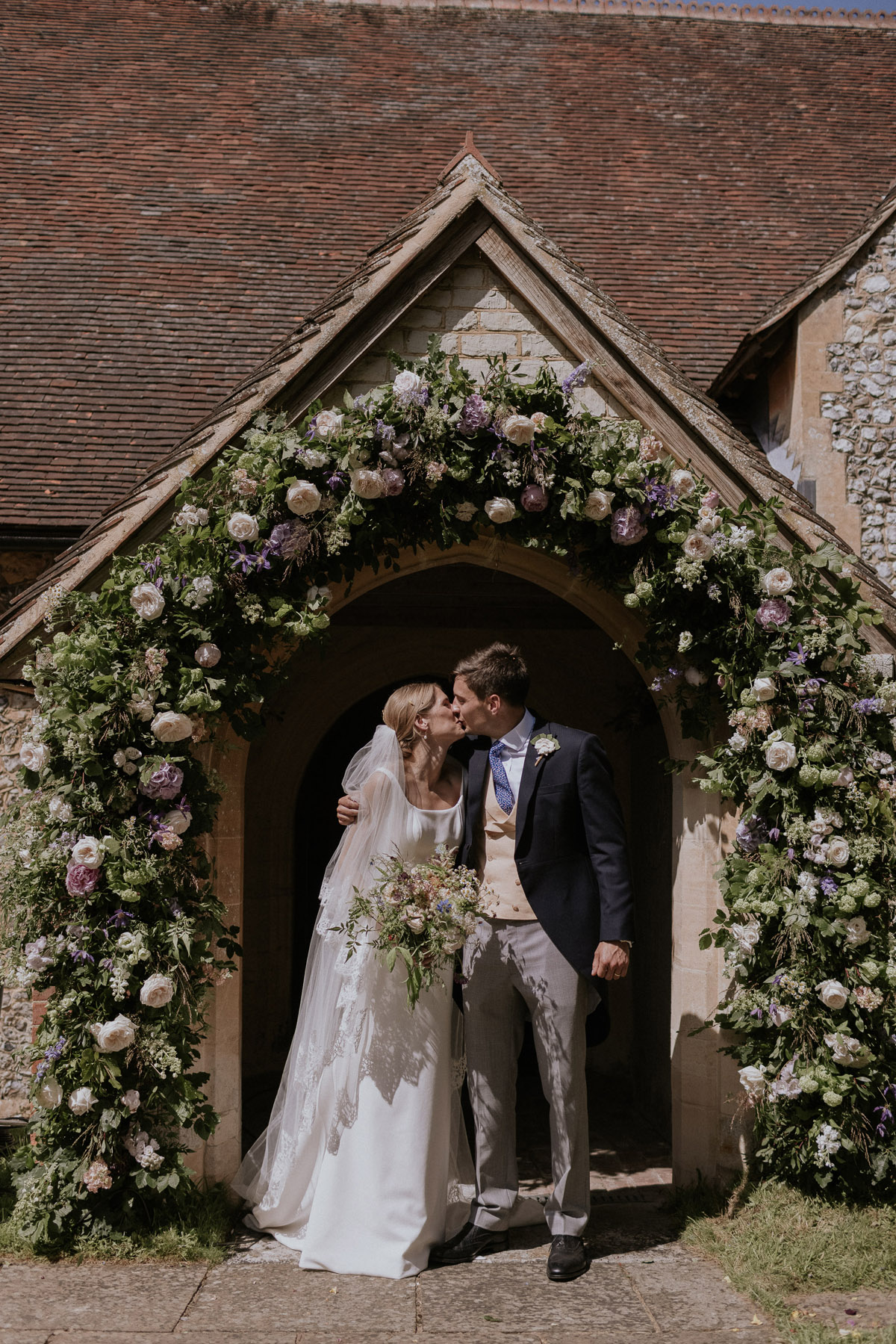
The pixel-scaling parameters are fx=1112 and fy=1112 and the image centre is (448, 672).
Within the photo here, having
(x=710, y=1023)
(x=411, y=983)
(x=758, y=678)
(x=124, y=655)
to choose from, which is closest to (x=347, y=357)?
(x=124, y=655)

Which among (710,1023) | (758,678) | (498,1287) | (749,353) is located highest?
(749,353)

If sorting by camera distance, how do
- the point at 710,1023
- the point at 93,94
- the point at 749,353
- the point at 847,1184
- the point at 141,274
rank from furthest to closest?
the point at 93,94, the point at 141,274, the point at 749,353, the point at 710,1023, the point at 847,1184

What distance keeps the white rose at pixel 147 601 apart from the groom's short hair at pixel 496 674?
Result: 1.16 meters

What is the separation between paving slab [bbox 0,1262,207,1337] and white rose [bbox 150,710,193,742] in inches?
74.8

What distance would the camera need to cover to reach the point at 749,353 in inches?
301

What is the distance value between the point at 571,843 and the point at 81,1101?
202cm

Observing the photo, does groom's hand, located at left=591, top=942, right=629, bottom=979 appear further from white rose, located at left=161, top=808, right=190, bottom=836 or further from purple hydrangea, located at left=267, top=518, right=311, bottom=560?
purple hydrangea, located at left=267, top=518, right=311, bottom=560

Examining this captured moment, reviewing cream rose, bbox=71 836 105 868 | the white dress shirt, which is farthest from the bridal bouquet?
cream rose, bbox=71 836 105 868

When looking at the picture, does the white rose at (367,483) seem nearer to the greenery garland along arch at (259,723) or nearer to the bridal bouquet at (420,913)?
the greenery garland along arch at (259,723)

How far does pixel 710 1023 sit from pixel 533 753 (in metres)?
1.36

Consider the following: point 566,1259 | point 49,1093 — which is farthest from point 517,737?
point 49,1093

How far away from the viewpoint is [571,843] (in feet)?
13.7

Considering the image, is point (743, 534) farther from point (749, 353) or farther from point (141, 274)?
point (141, 274)

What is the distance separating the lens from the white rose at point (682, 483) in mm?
4402
